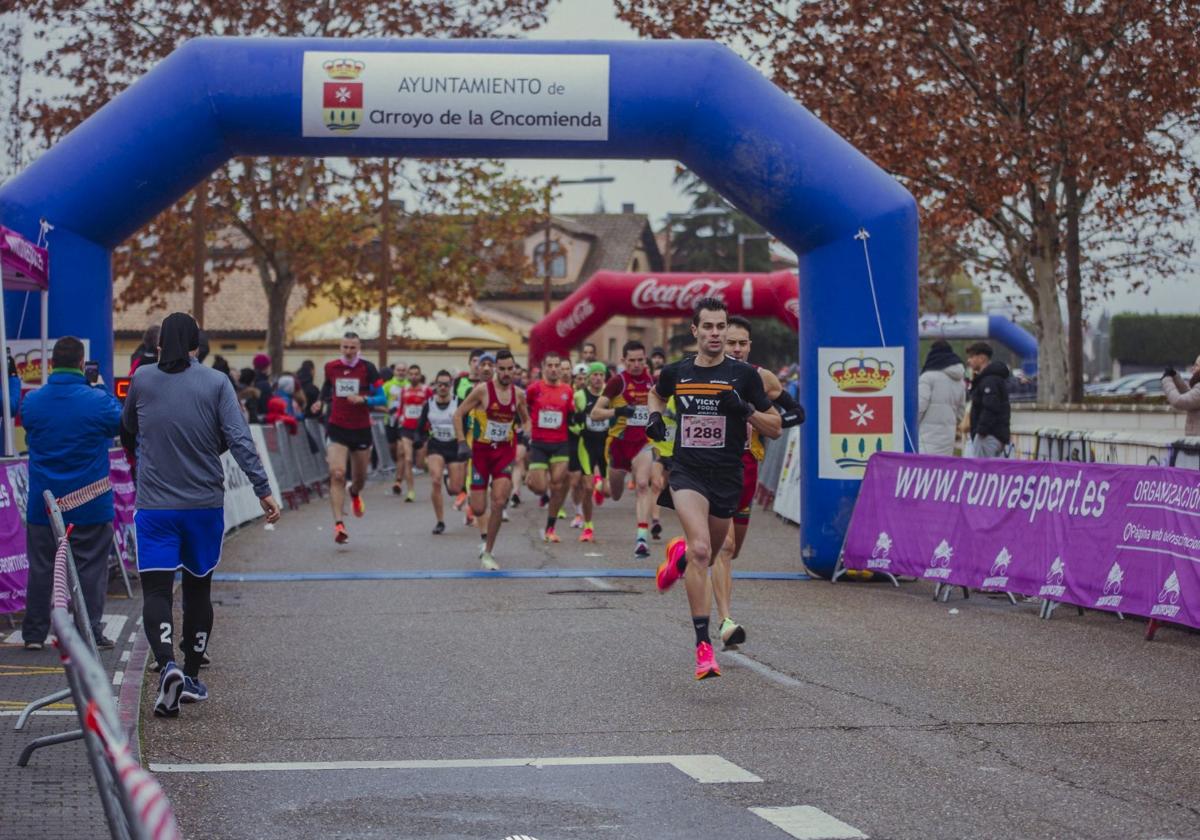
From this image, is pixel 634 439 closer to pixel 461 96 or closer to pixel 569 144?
pixel 569 144

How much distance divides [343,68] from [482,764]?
27.5ft

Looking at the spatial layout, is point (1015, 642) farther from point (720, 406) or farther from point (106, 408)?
point (106, 408)

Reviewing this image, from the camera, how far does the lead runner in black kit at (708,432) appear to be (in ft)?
29.6

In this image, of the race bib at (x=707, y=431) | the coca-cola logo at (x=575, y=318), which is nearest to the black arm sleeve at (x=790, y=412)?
the race bib at (x=707, y=431)

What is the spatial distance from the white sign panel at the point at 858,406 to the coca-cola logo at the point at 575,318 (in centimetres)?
1609

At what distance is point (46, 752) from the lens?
6883 millimetres

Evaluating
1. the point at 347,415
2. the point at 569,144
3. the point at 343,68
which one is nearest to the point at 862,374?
the point at 569,144

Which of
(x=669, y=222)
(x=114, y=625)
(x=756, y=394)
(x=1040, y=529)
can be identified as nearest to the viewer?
(x=756, y=394)

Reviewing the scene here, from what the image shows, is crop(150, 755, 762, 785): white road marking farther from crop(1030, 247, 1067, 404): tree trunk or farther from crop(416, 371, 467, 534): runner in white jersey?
crop(1030, 247, 1067, 404): tree trunk

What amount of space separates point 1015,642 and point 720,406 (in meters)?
2.74

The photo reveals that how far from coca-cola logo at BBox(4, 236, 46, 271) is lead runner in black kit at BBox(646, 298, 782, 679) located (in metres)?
5.55

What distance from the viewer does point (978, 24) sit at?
27.2 metres

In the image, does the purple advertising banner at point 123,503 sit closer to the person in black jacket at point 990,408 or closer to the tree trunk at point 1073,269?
the person in black jacket at point 990,408

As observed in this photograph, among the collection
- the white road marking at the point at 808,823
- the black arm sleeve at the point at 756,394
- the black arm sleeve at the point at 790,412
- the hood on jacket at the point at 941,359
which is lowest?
the white road marking at the point at 808,823
